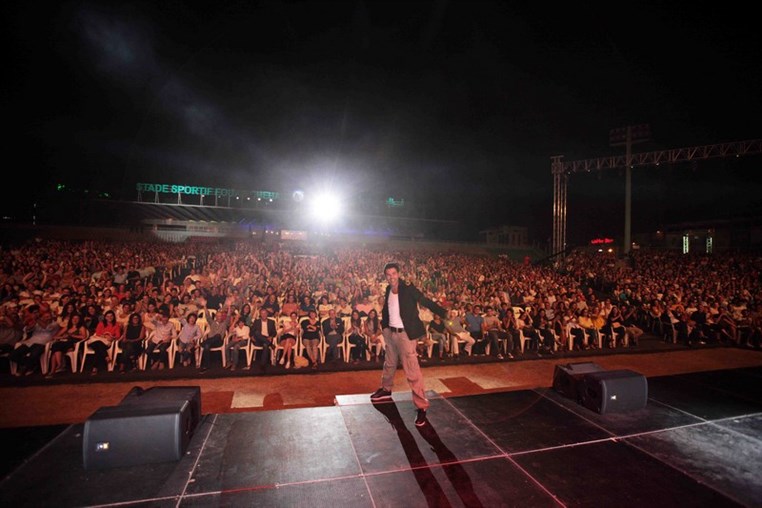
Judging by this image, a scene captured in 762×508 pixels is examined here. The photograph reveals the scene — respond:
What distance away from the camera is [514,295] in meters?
11.4

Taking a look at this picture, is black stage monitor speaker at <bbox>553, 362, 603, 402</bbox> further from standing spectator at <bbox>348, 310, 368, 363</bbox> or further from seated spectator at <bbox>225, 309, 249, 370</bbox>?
seated spectator at <bbox>225, 309, 249, 370</bbox>

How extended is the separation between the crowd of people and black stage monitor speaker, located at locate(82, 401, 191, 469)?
11.9 ft

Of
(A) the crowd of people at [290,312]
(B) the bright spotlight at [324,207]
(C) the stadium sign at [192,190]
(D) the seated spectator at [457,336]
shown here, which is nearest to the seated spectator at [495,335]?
(A) the crowd of people at [290,312]

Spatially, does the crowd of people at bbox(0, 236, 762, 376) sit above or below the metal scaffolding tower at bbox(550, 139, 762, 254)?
below

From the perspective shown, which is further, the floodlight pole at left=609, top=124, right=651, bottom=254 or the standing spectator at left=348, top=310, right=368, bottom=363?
the floodlight pole at left=609, top=124, right=651, bottom=254

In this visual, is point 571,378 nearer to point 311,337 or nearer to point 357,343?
point 357,343

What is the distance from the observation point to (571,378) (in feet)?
13.6

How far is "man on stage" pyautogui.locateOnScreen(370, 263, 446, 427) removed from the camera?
3611mm

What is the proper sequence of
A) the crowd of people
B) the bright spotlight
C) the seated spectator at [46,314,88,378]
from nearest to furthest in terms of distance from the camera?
1. the seated spectator at [46,314,88,378]
2. the crowd of people
3. the bright spotlight

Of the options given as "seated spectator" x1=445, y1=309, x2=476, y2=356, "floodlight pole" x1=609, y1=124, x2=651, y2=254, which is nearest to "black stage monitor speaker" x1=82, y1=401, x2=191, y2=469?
"seated spectator" x1=445, y1=309, x2=476, y2=356

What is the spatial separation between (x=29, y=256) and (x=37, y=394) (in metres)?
9.47

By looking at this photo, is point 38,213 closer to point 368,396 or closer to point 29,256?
point 29,256

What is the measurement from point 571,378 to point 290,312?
530 centimetres

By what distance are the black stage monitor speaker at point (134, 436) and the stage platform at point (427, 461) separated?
86mm
